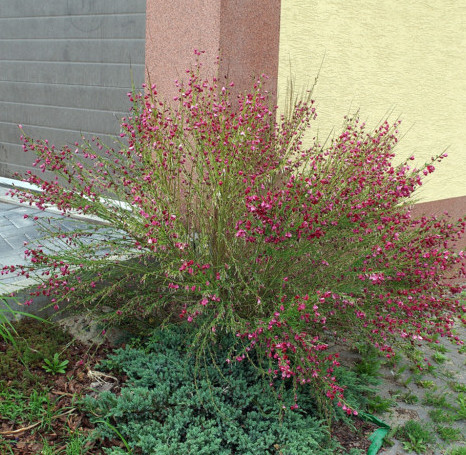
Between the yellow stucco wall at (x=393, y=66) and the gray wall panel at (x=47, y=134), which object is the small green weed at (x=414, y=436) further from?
the gray wall panel at (x=47, y=134)

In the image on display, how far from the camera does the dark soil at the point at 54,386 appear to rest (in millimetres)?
2742

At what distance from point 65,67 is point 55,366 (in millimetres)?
4275

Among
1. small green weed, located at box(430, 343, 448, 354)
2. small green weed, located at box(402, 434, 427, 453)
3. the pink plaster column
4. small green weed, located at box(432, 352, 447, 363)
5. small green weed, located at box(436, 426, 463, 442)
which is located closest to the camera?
small green weed, located at box(402, 434, 427, 453)

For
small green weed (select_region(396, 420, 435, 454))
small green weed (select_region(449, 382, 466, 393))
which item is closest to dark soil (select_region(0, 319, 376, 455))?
small green weed (select_region(396, 420, 435, 454))

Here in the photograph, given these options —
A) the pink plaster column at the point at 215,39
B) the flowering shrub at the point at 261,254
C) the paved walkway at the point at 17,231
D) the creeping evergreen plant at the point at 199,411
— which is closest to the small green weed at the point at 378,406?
the flowering shrub at the point at 261,254

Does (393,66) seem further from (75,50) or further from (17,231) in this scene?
(17,231)

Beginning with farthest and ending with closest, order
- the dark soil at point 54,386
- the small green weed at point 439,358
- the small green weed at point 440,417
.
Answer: the small green weed at point 439,358 → the small green weed at point 440,417 → the dark soil at point 54,386

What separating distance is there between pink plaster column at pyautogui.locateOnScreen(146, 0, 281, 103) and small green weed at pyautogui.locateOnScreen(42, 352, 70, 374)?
7.71 ft

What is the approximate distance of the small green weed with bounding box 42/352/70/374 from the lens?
3.14 meters

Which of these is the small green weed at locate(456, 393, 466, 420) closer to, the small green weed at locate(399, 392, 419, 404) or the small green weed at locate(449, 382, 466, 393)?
the small green weed at locate(449, 382, 466, 393)

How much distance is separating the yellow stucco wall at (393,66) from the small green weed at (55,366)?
2779 millimetres

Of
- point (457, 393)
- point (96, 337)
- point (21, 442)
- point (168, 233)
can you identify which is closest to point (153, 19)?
point (168, 233)

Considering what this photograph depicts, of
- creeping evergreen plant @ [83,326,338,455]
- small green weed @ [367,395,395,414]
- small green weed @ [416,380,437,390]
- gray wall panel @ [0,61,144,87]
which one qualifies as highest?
gray wall panel @ [0,61,144,87]

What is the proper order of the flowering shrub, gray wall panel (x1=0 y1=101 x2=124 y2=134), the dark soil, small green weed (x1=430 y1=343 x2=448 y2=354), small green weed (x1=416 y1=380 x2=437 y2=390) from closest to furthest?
1. the dark soil
2. the flowering shrub
3. small green weed (x1=416 y1=380 x2=437 y2=390)
4. small green weed (x1=430 y1=343 x2=448 y2=354)
5. gray wall panel (x1=0 y1=101 x2=124 y2=134)
